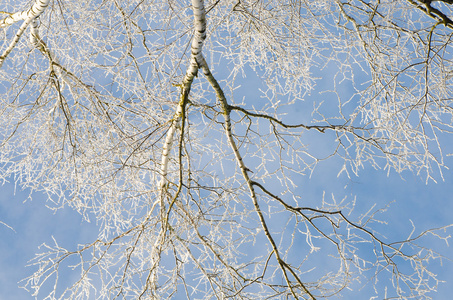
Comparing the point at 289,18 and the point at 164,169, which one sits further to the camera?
the point at 289,18

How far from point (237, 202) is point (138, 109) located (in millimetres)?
1286

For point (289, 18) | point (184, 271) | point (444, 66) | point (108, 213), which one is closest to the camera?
point (184, 271)

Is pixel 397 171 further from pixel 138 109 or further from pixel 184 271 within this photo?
pixel 138 109

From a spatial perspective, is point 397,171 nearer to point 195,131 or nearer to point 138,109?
point 195,131

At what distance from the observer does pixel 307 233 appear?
4.02 metres

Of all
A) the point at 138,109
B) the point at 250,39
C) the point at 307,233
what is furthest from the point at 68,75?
the point at 307,233

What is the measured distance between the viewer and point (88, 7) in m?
4.92

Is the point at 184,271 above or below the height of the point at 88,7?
below

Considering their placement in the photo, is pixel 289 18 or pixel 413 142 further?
pixel 289 18

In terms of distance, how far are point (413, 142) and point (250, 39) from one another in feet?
7.60

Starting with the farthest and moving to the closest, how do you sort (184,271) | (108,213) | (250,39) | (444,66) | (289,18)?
1. (250,39)
2. (289,18)
3. (108,213)
4. (444,66)
5. (184,271)

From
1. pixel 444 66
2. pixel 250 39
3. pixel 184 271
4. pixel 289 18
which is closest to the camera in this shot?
pixel 184 271

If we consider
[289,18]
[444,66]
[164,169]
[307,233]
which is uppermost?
[289,18]

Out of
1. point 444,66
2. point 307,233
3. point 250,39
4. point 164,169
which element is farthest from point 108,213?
point 444,66
